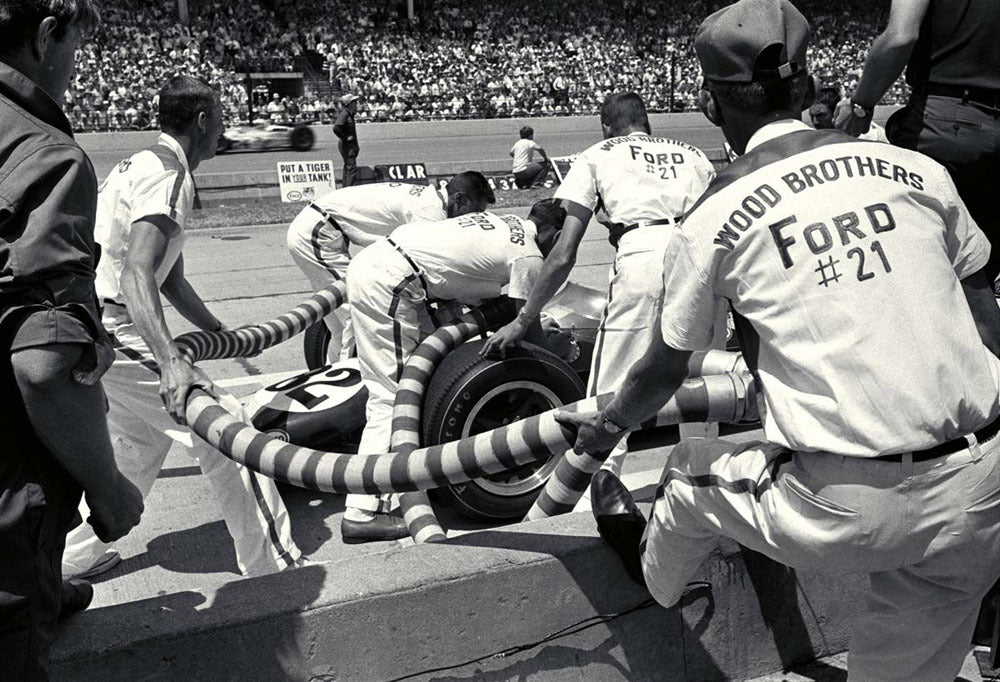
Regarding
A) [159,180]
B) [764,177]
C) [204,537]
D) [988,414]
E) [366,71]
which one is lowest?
[366,71]

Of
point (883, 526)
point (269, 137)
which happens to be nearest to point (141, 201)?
point (883, 526)

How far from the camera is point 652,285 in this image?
16.0 feet

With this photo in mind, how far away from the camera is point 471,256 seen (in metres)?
5.20

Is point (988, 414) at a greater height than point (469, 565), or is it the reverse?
point (988, 414)

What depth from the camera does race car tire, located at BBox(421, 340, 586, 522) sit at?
4758mm

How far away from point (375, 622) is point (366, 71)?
3716 cm

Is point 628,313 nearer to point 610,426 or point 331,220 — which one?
point 610,426

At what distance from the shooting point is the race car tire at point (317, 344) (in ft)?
23.2

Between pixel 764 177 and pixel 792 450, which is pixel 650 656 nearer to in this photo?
pixel 792 450

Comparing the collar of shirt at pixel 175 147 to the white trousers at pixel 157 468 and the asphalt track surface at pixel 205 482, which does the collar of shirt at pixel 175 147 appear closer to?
the white trousers at pixel 157 468

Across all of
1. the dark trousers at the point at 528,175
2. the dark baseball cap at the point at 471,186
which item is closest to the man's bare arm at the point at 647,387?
the dark baseball cap at the point at 471,186

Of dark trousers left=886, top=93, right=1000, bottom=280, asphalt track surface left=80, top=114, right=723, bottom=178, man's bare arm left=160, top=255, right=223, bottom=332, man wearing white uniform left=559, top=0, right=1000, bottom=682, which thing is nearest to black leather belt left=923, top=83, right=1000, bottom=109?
dark trousers left=886, top=93, right=1000, bottom=280

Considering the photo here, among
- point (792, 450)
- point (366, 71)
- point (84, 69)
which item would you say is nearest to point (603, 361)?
point (792, 450)

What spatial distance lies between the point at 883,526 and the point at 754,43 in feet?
3.89
